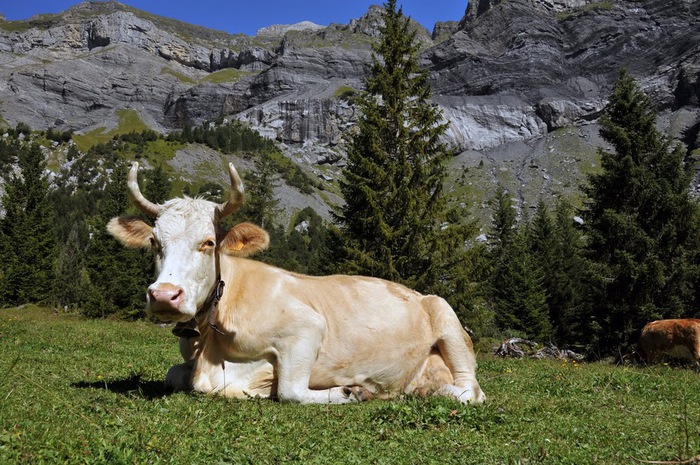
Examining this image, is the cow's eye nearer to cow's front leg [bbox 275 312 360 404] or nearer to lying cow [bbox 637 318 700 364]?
cow's front leg [bbox 275 312 360 404]

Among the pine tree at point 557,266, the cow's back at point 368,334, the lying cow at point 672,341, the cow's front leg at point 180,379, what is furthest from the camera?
the pine tree at point 557,266

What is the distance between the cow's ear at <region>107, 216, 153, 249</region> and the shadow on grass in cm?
164

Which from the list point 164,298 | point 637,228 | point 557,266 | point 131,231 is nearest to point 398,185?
point 637,228

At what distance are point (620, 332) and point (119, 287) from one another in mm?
43550

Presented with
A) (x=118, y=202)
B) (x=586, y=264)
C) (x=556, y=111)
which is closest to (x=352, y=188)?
(x=586, y=264)

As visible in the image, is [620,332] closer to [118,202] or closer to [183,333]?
[183,333]

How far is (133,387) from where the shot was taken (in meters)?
6.63

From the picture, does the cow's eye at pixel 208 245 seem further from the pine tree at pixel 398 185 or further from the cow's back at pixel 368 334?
the pine tree at pixel 398 185

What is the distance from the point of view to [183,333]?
5766mm

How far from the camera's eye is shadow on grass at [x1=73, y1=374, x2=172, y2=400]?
592 cm

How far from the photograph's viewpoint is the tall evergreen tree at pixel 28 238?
51281 millimetres

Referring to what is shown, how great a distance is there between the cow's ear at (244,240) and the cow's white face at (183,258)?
0.37 m

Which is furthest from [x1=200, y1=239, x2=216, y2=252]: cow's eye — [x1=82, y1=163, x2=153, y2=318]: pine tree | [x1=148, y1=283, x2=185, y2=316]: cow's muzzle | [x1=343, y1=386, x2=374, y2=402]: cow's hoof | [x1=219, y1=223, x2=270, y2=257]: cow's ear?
[x1=82, y1=163, x2=153, y2=318]: pine tree

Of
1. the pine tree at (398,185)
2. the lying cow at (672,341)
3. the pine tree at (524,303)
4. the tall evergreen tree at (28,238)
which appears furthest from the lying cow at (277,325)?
the tall evergreen tree at (28,238)
